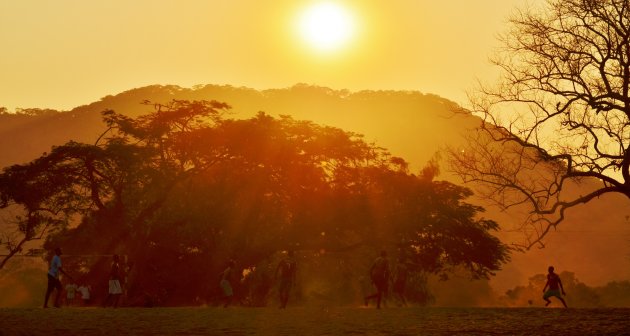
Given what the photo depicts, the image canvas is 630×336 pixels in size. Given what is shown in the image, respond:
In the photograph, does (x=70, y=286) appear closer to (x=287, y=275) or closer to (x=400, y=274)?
(x=400, y=274)

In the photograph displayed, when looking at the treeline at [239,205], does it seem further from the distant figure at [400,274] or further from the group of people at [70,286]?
the group of people at [70,286]

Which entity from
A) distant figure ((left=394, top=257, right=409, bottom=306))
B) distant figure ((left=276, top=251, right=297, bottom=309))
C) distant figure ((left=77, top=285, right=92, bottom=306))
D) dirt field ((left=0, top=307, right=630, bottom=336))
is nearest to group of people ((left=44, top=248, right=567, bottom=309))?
distant figure ((left=276, top=251, right=297, bottom=309))

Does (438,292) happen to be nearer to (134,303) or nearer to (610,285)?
(610,285)

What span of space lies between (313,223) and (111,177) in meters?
11.9

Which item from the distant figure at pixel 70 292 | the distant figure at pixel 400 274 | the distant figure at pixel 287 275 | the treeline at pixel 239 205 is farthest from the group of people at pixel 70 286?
the distant figure at pixel 400 274

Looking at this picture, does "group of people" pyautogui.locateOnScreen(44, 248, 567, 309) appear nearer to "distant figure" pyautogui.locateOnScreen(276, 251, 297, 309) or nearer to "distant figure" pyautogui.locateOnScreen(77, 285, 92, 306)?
"distant figure" pyautogui.locateOnScreen(276, 251, 297, 309)

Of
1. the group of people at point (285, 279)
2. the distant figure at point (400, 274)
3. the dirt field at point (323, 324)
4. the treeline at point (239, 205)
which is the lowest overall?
the dirt field at point (323, 324)

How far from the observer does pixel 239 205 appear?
4738 cm

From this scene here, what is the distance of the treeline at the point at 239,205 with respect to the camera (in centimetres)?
4588

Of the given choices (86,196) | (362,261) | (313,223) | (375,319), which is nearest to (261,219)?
(313,223)

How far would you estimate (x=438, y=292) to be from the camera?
91.2 metres

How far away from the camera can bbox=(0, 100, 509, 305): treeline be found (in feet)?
151

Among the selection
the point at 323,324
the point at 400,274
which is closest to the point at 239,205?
the point at 400,274

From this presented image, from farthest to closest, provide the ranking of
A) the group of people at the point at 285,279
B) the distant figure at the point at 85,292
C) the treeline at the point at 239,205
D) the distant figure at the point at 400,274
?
the distant figure at the point at 400,274 < the treeline at the point at 239,205 < the distant figure at the point at 85,292 < the group of people at the point at 285,279
